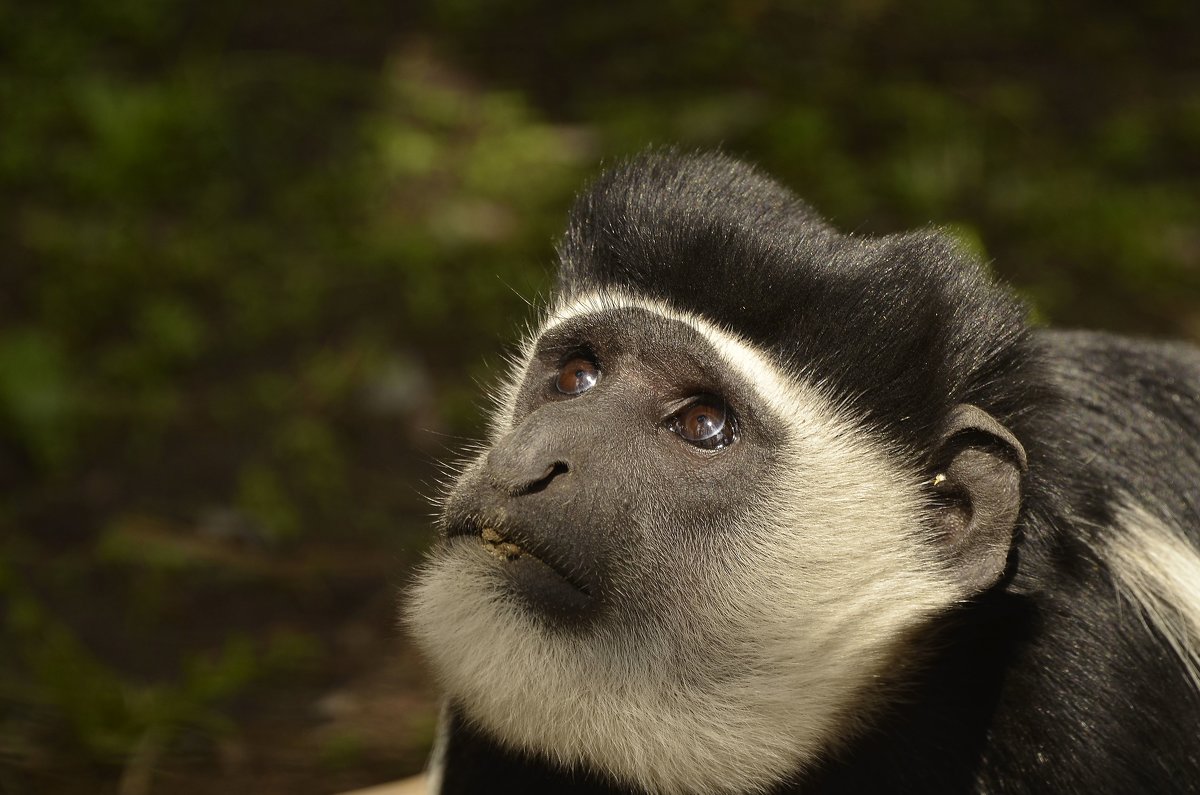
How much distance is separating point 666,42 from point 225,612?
10.7 feet

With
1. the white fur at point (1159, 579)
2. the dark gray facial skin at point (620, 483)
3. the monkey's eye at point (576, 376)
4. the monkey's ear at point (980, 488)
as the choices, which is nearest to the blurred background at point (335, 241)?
the monkey's eye at point (576, 376)

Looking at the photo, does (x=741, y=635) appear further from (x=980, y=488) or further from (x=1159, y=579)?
(x=1159, y=579)

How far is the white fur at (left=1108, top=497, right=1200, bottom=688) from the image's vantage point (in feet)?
6.38

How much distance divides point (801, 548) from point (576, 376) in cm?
42

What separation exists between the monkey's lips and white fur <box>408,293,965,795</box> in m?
0.03

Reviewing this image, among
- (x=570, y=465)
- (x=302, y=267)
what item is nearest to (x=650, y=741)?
(x=570, y=465)

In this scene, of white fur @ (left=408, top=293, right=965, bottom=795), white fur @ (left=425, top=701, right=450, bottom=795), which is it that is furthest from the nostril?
white fur @ (left=425, top=701, right=450, bottom=795)

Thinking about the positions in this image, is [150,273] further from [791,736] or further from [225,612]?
[791,736]

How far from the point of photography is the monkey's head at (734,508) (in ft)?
5.68

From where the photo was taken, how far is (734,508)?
1.80 m

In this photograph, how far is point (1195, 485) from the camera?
215 centimetres

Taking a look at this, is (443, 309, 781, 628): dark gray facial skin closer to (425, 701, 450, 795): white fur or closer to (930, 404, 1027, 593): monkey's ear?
(930, 404, 1027, 593): monkey's ear

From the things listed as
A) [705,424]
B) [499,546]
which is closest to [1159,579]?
[705,424]

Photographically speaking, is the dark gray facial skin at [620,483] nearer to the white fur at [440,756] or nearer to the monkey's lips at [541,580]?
Result: the monkey's lips at [541,580]
